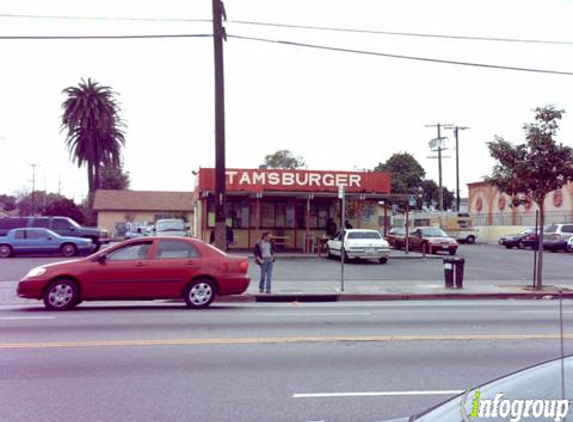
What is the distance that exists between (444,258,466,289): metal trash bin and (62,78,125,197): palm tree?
4527 cm

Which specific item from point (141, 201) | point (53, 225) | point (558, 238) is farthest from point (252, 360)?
point (141, 201)

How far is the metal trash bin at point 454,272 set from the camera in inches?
778

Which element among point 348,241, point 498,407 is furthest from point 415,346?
point 348,241

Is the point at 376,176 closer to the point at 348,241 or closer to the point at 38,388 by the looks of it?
the point at 348,241

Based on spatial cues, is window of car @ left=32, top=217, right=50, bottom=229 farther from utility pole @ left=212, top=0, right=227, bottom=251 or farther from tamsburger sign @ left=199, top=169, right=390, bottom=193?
utility pole @ left=212, top=0, right=227, bottom=251

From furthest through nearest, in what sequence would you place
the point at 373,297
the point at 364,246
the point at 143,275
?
the point at 364,246, the point at 373,297, the point at 143,275

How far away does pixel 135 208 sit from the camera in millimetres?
66562

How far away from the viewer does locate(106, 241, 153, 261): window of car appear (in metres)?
14.4

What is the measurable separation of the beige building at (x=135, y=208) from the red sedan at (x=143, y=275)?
163 ft

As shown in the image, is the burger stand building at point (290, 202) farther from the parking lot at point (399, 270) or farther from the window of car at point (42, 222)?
the window of car at point (42, 222)

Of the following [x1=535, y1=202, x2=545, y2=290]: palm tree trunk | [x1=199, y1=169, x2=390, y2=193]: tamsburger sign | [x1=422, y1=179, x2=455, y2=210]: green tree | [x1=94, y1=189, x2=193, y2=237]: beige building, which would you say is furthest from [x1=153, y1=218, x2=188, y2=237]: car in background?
[x1=422, y1=179, x2=455, y2=210]: green tree

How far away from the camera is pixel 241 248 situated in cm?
3469

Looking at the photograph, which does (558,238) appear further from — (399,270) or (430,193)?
(430,193)

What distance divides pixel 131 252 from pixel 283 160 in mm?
81663
